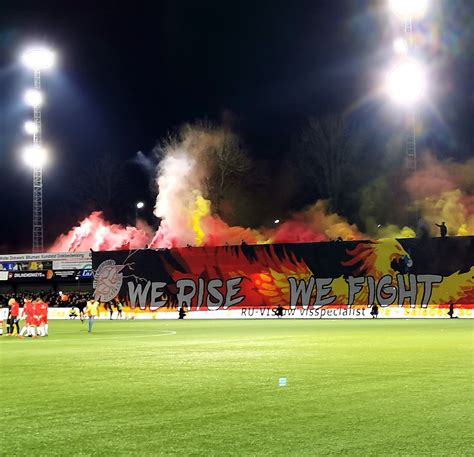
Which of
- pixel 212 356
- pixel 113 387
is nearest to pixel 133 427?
pixel 113 387

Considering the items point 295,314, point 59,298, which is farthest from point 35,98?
point 295,314

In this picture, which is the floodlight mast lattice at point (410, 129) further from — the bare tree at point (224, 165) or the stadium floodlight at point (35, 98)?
the stadium floodlight at point (35, 98)

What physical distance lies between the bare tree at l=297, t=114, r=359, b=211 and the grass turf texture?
57441 mm

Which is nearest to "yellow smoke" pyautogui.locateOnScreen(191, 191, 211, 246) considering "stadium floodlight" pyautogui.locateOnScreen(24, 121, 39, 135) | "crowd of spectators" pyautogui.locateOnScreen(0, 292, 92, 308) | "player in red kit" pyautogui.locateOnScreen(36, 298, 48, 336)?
"crowd of spectators" pyautogui.locateOnScreen(0, 292, 92, 308)

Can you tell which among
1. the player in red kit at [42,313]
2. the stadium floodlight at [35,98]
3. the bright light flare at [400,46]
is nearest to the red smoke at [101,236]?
the stadium floodlight at [35,98]

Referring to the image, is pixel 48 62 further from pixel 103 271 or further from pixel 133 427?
pixel 133 427

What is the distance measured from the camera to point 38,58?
64.3m

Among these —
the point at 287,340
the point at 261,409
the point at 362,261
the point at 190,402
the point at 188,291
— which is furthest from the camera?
the point at 188,291

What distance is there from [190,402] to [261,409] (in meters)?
1.37

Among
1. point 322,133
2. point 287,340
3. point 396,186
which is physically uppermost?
point 322,133

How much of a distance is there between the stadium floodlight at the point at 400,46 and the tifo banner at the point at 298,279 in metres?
14.6

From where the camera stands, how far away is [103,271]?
6962 cm

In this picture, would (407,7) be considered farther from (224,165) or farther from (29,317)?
(224,165)

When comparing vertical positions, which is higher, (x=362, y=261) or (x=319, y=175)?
(x=319, y=175)
